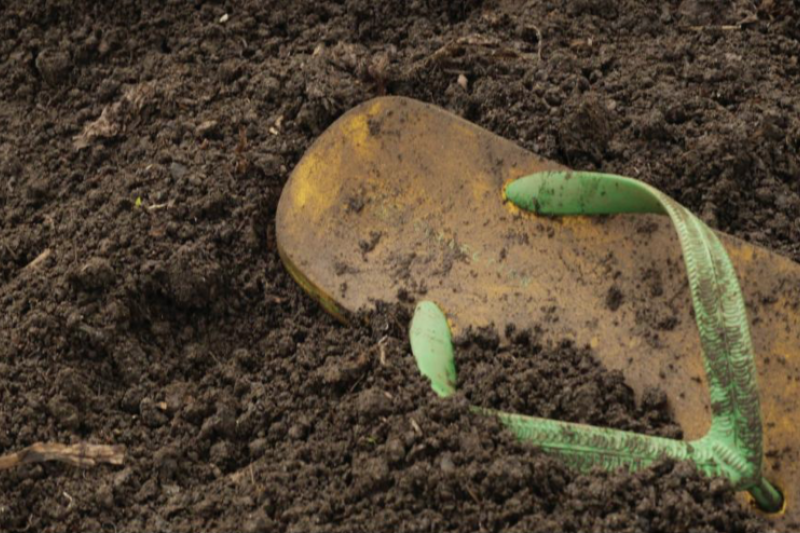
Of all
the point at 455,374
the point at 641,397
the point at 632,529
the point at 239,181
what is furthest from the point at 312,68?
the point at 632,529

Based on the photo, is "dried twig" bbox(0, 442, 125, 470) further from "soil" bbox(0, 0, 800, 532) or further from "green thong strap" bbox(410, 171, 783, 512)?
"green thong strap" bbox(410, 171, 783, 512)

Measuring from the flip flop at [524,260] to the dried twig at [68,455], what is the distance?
0.38 metres

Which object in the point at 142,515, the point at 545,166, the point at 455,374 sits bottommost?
the point at 142,515

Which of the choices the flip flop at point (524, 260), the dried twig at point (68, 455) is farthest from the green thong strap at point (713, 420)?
the dried twig at point (68, 455)

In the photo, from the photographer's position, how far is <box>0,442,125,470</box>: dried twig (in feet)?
5.06

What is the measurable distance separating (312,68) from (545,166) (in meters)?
0.45

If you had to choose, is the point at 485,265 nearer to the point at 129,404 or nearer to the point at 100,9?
the point at 129,404

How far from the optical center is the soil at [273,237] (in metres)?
1.45

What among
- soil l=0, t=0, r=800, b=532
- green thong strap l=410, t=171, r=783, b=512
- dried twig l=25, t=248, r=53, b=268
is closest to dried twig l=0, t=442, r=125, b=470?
soil l=0, t=0, r=800, b=532

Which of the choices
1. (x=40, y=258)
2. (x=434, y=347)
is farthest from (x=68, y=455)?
(x=434, y=347)

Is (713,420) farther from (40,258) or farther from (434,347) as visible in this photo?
(40,258)

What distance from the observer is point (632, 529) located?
134 centimetres

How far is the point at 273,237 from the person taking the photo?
1.84m

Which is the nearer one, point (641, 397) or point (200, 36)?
point (641, 397)
